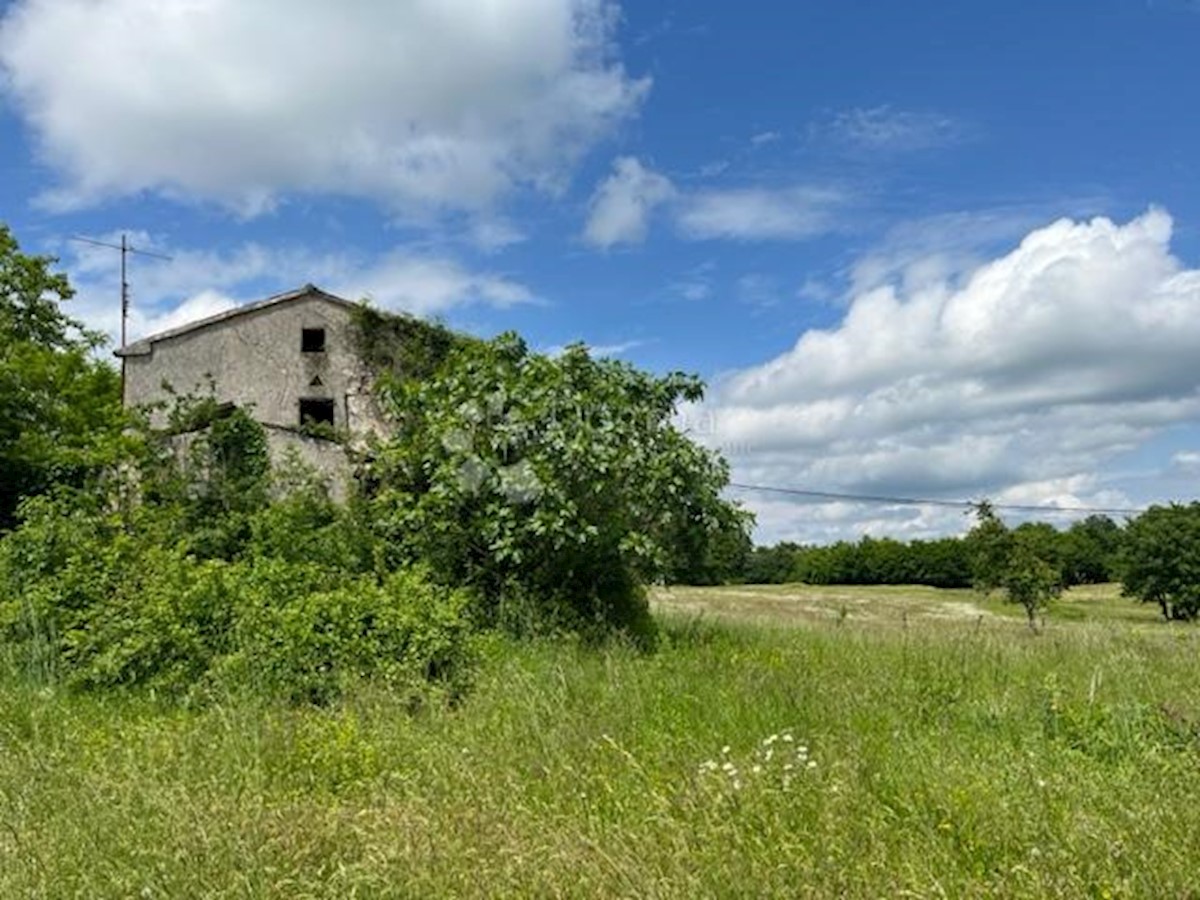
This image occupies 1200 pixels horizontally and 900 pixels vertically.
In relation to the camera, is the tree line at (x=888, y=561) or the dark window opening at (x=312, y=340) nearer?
the dark window opening at (x=312, y=340)

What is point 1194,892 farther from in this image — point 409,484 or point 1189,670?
point 409,484

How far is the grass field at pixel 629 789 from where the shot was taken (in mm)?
3705

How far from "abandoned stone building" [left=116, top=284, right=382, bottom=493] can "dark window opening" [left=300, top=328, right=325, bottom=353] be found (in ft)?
0.08

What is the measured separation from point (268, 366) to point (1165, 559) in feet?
176

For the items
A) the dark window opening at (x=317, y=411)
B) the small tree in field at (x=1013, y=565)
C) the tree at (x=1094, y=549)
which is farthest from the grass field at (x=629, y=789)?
the tree at (x=1094, y=549)

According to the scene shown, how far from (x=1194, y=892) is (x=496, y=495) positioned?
28.4 feet

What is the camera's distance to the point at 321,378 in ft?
72.4

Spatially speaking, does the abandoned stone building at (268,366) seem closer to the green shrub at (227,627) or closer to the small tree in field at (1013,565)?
the green shrub at (227,627)

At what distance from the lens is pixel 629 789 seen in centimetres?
469

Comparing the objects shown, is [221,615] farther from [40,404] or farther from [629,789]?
[40,404]

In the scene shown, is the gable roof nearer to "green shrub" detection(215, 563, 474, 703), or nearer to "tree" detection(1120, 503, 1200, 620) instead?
"green shrub" detection(215, 563, 474, 703)

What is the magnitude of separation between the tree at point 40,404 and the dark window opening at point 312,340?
4.34m

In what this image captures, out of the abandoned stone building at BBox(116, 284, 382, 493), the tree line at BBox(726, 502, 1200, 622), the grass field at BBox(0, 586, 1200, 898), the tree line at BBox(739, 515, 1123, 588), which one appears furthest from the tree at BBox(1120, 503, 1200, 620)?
the grass field at BBox(0, 586, 1200, 898)

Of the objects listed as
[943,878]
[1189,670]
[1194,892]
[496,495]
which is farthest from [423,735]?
[1189,670]
